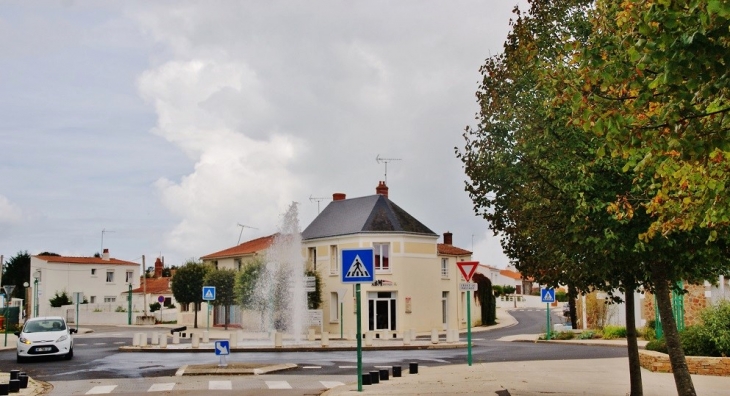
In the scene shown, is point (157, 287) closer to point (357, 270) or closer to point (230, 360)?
point (230, 360)

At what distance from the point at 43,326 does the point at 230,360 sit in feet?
23.5

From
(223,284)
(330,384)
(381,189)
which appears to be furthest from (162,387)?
(223,284)

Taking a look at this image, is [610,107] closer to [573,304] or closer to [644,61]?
[644,61]

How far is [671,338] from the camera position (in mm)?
12109

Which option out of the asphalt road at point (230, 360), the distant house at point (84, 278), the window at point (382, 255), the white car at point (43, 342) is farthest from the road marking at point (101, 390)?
the distant house at point (84, 278)

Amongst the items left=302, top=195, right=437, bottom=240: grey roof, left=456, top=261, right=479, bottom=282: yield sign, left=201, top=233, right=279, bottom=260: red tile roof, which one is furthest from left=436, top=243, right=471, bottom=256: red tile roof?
left=456, top=261, right=479, bottom=282: yield sign

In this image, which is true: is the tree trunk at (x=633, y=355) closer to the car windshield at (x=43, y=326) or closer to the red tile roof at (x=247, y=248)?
the car windshield at (x=43, y=326)

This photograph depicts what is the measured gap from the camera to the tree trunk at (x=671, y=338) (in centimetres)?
1169

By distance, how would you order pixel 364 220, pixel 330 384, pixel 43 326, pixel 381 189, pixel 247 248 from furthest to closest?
pixel 247 248 < pixel 381 189 < pixel 364 220 < pixel 43 326 < pixel 330 384

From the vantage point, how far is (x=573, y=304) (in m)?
45.7

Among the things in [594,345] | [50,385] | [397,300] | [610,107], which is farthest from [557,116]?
[397,300]

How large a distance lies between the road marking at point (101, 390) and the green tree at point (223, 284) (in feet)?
132

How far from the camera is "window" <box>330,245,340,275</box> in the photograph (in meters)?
53.0

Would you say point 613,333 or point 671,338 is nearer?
point 671,338
